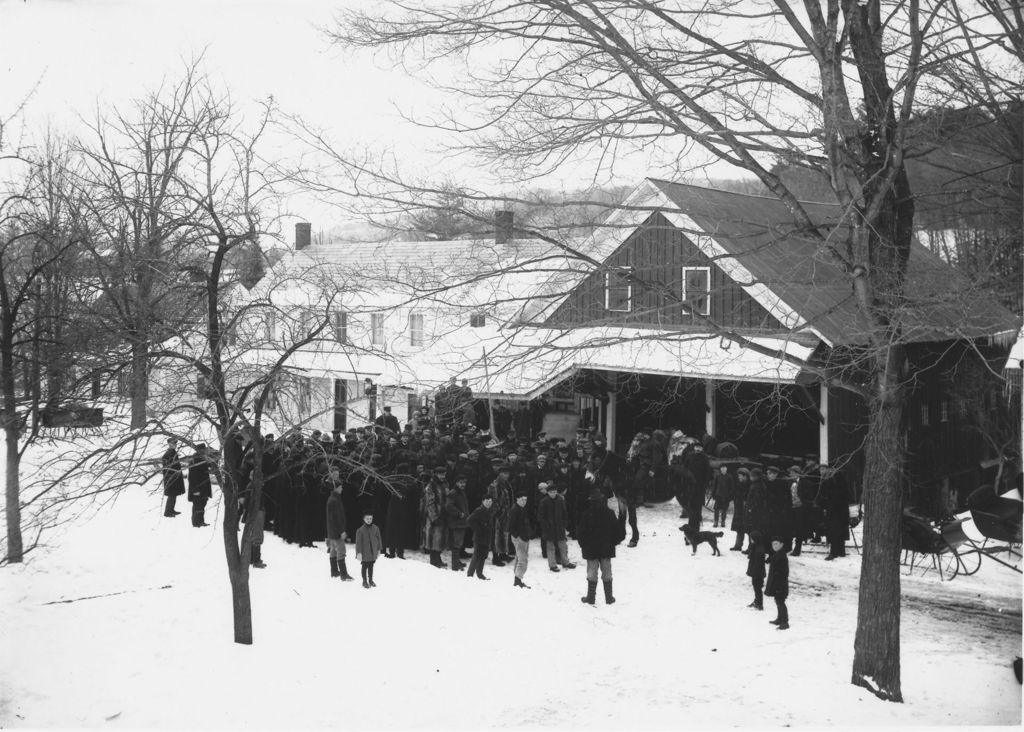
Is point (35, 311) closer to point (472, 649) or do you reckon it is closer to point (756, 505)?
point (472, 649)

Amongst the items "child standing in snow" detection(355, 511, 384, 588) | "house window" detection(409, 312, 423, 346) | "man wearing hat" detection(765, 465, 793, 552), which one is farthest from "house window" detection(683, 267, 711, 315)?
"child standing in snow" detection(355, 511, 384, 588)

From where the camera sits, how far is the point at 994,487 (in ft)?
23.9

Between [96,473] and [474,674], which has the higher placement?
[96,473]

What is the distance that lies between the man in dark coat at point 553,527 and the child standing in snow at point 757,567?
5.97 feet

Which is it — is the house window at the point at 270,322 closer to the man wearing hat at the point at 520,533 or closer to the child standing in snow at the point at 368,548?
the child standing in snow at the point at 368,548

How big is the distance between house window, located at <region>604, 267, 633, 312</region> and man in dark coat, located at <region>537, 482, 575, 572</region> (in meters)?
3.24

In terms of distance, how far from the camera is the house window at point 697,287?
746 centimetres

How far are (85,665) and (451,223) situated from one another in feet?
13.2

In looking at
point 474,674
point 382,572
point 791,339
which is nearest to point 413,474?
point 382,572

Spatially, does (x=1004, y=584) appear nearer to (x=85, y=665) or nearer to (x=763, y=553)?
(x=763, y=553)

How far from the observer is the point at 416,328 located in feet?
23.0

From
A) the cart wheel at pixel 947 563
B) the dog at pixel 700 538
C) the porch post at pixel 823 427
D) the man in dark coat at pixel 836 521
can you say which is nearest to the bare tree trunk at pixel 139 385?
the dog at pixel 700 538

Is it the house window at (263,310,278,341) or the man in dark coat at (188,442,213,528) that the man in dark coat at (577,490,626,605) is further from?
the man in dark coat at (188,442,213,528)

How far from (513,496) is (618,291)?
390 cm
